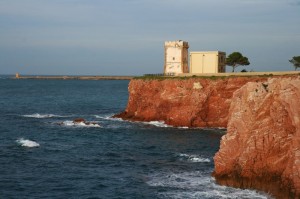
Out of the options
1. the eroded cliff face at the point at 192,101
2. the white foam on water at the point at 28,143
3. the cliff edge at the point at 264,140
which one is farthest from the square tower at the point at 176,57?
the cliff edge at the point at 264,140

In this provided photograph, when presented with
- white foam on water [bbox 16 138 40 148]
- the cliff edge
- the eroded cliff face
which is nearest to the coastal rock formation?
the cliff edge

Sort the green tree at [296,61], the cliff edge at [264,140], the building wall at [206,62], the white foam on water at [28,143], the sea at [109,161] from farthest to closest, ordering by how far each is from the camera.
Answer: the green tree at [296,61] < the building wall at [206,62] < the white foam on water at [28,143] < the sea at [109,161] < the cliff edge at [264,140]

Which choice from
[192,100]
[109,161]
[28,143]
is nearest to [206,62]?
[192,100]

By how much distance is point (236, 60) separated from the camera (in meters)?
101

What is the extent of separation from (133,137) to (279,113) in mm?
32294

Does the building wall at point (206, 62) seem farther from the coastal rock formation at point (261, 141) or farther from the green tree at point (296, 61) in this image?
the coastal rock formation at point (261, 141)

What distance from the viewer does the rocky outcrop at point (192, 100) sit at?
7481 centimetres

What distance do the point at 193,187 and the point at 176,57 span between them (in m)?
63.2

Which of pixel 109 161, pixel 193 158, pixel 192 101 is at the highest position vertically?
pixel 192 101

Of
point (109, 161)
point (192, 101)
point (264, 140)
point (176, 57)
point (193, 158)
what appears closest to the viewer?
point (264, 140)

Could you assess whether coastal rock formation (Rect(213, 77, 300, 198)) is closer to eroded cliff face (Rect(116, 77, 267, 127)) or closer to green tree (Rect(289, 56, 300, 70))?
eroded cliff face (Rect(116, 77, 267, 127))

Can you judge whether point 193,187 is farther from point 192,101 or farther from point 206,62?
point 206,62

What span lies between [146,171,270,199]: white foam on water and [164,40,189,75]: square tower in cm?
5718

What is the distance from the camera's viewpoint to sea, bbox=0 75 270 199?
1457 inches
